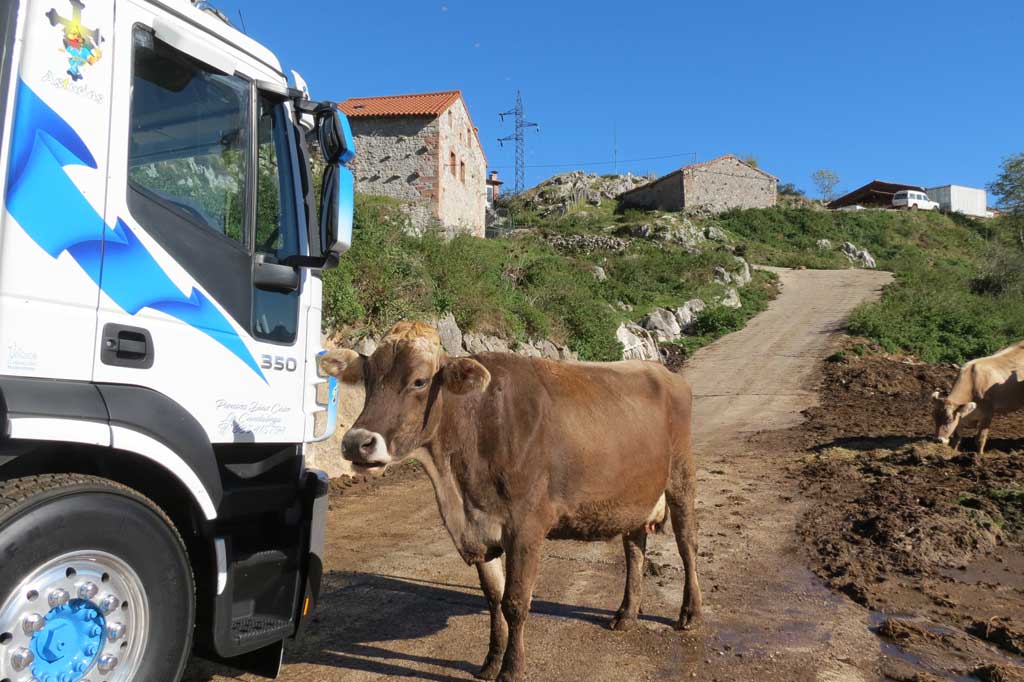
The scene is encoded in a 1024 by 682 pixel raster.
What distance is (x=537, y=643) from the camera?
4.77 meters

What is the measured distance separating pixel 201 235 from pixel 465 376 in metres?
1.47

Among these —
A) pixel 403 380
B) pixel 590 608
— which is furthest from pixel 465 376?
pixel 590 608

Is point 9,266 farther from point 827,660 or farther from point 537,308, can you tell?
point 537,308

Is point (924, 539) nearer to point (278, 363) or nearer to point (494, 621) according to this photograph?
point (494, 621)

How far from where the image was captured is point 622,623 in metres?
5.06

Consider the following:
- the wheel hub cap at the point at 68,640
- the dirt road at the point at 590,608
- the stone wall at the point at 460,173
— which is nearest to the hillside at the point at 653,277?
the stone wall at the point at 460,173

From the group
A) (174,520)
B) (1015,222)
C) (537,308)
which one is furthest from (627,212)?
(174,520)

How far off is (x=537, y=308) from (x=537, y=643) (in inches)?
629

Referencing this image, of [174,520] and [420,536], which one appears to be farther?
[420,536]

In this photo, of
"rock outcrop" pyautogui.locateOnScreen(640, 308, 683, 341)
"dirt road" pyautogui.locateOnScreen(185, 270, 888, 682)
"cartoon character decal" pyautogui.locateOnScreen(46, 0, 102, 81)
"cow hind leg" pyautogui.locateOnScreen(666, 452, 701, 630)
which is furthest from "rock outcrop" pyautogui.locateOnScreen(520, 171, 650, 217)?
"cartoon character decal" pyautogui.locateOnScreen(46, 0, 102, 81)

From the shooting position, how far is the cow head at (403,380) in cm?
388

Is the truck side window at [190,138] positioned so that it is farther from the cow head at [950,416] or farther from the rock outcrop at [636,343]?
the rock outcrop at [636,343]

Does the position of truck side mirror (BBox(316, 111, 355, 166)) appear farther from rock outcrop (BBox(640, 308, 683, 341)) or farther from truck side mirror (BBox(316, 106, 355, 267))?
rock outcrop (BBox(640, 308, 683, 341))

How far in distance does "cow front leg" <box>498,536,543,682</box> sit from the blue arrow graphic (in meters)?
2.11
